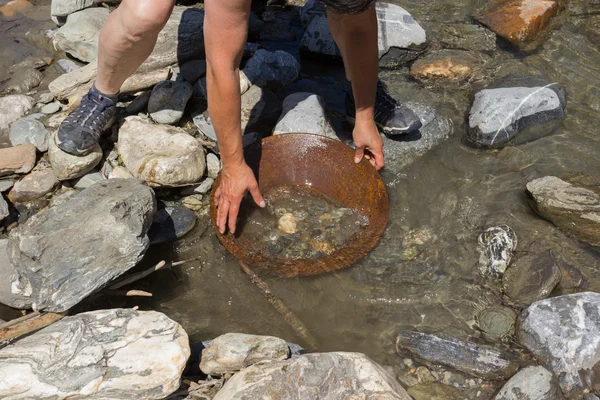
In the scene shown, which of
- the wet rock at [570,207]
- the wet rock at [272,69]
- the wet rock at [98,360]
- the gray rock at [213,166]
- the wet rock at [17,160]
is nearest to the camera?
the wet rock at [98,360]

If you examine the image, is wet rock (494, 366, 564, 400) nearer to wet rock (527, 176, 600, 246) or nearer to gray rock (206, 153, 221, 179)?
wet rock (527, 176, 600, 246)

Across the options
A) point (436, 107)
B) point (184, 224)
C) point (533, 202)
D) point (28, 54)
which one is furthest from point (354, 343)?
point (28, 54)

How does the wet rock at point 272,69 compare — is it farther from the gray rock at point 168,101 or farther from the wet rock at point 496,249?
the wet rock at point 496,249

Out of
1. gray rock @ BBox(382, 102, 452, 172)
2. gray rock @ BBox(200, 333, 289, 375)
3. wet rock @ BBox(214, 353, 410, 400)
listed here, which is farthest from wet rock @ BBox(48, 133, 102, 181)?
gray rock @ BBox(382, 102, 452, 172)

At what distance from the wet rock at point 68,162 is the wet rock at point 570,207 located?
2635mm

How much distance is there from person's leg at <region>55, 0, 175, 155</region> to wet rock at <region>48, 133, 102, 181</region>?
4 centimetres

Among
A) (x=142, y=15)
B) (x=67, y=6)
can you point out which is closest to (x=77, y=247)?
(x=142, y=15)

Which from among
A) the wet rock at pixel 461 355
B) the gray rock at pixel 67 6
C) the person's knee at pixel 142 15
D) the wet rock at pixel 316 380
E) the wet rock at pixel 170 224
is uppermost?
the person's knee at pixel 142 15

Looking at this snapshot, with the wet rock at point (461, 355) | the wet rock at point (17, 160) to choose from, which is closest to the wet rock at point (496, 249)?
the wet rock at point (461, 355)

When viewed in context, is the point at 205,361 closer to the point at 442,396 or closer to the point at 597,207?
the point at 442,396

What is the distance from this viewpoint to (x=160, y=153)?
11.9 ft

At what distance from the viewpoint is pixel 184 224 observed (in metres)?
3.53

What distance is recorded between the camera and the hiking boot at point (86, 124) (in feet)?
11.7

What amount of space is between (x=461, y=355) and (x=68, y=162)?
2.43m
